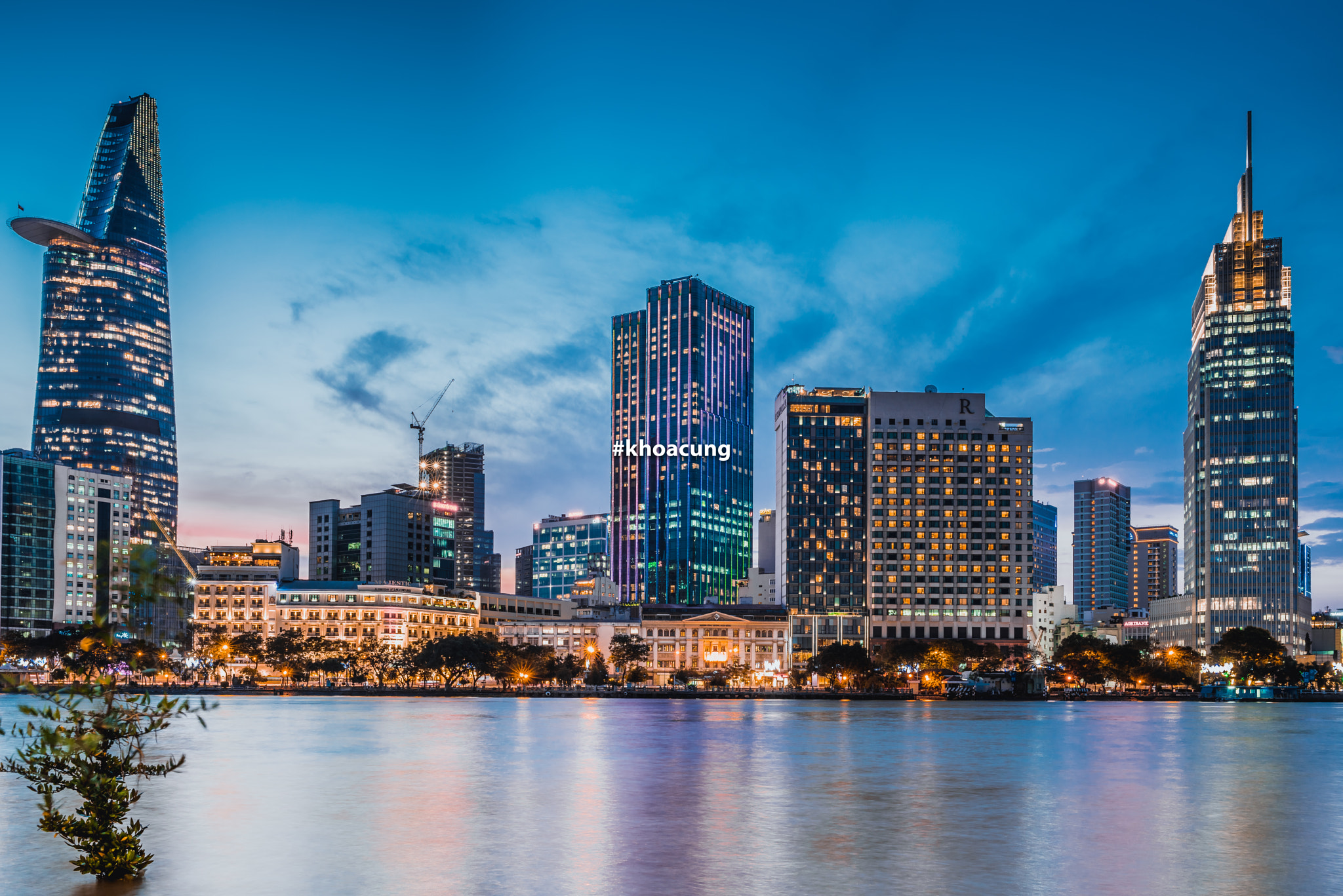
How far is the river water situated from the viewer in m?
39.0

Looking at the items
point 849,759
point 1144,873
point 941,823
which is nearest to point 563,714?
point 849,759

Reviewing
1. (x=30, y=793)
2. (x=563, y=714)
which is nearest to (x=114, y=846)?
(x=30, y=793)

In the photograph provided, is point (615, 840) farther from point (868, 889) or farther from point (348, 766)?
point (348, 766)

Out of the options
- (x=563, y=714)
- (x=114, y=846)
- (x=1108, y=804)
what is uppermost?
(x=114, y=846)

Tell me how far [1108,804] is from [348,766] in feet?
154

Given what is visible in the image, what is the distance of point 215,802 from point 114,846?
2442 cm

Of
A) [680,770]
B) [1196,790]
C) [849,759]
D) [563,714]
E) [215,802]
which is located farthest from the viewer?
[563,714]

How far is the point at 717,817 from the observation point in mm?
53500

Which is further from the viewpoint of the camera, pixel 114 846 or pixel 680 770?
pixel 680 770

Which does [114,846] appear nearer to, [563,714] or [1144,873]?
[1144,873]

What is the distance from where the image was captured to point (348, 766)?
256 feet

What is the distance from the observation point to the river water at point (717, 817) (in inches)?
Result: 1534

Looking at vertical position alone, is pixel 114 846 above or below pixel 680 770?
Answer: above

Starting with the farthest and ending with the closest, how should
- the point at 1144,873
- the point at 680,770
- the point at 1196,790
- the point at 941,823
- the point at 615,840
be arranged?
the point at 680,770 → the point at 1196,790 → the point at 941,823 → the point at 615,840 → the point at 1144,873
